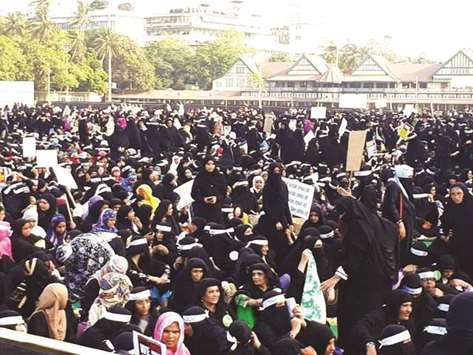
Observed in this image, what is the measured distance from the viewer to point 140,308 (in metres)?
6.18

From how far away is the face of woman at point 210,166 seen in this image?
1079 centimetres

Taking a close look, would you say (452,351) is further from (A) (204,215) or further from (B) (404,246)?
(A) (204,215)

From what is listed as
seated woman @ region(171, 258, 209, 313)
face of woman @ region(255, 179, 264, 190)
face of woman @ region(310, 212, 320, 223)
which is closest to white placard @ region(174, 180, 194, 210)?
face of woman @ region(255, 179, 264, 190)

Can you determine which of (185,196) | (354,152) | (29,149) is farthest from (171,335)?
(29,149)

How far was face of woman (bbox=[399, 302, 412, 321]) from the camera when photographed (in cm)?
620

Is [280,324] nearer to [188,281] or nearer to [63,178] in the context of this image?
[188,281]

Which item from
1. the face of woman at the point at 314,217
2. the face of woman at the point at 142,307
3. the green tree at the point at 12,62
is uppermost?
the green tree at the point at 12,62

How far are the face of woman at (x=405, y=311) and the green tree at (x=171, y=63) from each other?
257 ft

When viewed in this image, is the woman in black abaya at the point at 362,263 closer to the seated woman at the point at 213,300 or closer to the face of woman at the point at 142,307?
the seated woman at the point at 213,300

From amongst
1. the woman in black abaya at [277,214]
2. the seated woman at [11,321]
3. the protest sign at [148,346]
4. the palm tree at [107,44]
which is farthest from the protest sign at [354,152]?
the palm tree at [107,44]

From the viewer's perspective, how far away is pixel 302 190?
31.9 feet

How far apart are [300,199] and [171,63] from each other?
254ft

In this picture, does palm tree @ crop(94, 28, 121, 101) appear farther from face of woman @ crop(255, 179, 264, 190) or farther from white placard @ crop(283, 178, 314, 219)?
white placard @ crop(283, 178, 314, 219)

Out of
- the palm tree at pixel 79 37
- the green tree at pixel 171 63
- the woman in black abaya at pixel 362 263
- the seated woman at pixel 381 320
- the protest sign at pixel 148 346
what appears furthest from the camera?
the green tree at pixel 171 63
